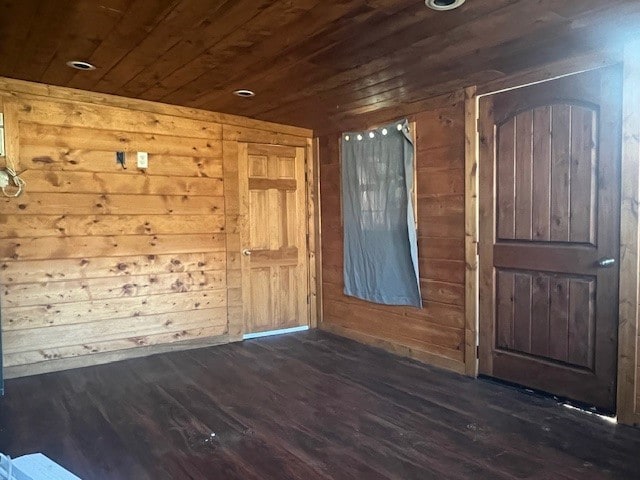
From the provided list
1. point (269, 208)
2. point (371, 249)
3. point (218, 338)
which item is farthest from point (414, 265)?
point (218, 338)

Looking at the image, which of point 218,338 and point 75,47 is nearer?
point 75,47

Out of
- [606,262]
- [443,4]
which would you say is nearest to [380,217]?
[606,262]

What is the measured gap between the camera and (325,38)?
8.49ft

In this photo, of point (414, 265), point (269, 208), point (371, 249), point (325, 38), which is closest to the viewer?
point (325, 38)

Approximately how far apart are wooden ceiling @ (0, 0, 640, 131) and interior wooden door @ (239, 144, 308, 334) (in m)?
1.10

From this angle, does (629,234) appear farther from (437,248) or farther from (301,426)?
(301,426)

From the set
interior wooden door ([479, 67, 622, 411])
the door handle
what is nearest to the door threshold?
interior wooden door ([479, 67, 622, 411])

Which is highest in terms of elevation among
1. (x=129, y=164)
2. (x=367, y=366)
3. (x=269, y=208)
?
(x=129, y=164)

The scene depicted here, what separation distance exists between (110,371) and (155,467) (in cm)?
170

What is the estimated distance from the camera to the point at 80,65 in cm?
316

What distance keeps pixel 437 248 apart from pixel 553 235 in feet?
3.12

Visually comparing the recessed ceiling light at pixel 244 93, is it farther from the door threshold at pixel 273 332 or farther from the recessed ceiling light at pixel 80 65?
the door threshold at pixel 273 332

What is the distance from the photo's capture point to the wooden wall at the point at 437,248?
11.9 feet

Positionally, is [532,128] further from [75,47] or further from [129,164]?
[129,164]
